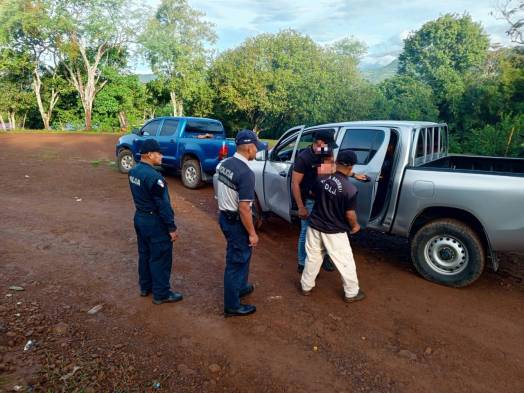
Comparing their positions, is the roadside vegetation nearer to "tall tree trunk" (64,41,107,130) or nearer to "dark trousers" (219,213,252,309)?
"tall tree trunk" (64,41,107,130)

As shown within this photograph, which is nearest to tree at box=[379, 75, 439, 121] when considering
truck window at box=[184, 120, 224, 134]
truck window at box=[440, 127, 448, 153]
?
truck window at box=[184, 120, 224, 134]

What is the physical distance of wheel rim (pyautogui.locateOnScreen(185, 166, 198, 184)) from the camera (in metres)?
9.88

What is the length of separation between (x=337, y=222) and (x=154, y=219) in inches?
75.1

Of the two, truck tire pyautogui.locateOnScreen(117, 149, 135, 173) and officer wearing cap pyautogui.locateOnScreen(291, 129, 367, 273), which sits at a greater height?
officer wearing cap pyautogui.locateOnScreen(291, 129, 367, 273)

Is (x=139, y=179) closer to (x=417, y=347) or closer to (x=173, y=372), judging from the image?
(x=173, y=372)

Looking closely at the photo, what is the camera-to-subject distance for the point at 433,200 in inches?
174

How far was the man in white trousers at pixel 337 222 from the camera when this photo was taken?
3883 mm

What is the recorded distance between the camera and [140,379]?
9.78 feet

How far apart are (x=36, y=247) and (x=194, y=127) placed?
212 inches

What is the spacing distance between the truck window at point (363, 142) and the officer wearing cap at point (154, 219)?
265 cm

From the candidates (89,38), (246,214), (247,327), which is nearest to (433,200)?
(246,214)

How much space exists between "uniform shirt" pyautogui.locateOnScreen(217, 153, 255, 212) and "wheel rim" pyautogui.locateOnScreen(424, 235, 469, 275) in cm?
247

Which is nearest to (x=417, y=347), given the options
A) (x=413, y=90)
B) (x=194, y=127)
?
(x=194, y=127)

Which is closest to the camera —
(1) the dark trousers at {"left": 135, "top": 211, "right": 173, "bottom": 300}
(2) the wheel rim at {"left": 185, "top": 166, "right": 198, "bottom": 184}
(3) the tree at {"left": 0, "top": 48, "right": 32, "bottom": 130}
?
(1) the dark trousers at {"left": 135, "top": 211, "right": 173, "bottom": 300}
